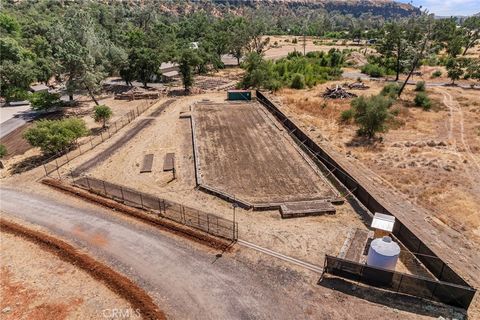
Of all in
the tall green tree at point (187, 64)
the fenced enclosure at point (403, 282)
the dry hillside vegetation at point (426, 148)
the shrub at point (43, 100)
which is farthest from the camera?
the tall green tree at point (187, 64)

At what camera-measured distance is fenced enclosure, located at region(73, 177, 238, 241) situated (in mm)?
23797

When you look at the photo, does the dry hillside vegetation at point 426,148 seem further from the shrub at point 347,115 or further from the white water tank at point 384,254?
the white water tank at point 384,254

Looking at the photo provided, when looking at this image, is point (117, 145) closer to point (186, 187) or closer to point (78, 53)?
point (186, 187)

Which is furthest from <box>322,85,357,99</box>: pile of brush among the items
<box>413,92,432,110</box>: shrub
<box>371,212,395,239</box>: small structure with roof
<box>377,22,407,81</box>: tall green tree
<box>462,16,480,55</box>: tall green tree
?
<box>462,16,480,55</box>: tall green tree

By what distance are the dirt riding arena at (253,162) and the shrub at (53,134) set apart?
15236 millimetres

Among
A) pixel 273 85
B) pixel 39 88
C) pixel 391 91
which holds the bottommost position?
pixel 391 91

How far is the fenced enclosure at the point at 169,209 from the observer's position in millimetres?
23797

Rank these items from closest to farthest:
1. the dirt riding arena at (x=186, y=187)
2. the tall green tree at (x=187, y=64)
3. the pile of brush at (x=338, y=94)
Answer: the dirt riding arena at (x=186, y=187), the pile of brush at (x=338, y=94), the tall green tree at (x=187, y=64)

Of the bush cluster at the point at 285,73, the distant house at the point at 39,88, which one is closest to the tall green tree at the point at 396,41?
the bush cluster at the point at 285,73

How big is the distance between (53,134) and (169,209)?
68.7 feet

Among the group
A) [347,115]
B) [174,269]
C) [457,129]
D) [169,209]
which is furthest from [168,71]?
[174,269]

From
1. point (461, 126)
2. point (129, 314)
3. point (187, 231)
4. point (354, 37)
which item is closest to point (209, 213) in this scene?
point (187, 231)

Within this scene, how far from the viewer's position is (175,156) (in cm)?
3669

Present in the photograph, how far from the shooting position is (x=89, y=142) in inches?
1682
